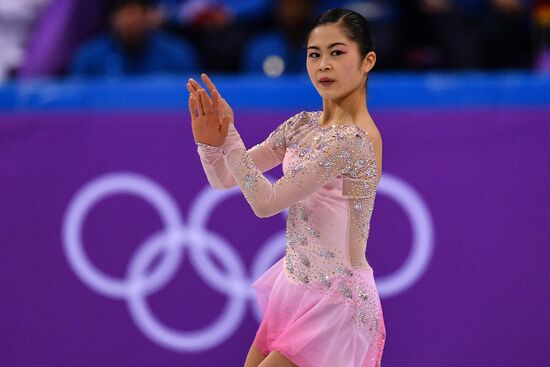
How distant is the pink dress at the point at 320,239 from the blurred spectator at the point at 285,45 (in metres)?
2.86

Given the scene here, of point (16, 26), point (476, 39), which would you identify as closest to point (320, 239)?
point (476, 39)

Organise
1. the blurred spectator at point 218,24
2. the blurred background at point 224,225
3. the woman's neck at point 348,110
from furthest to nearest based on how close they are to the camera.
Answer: the blurred spectator at point 218,24 < the blurred background at point 224,225 < the woman's neck at point 348,110

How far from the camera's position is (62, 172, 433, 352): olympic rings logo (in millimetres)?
5023

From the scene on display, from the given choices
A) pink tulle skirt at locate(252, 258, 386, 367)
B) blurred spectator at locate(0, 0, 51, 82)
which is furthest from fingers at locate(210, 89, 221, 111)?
blurred spectator at locate(0, 0, 51, 82)

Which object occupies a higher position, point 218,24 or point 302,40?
point 218,24

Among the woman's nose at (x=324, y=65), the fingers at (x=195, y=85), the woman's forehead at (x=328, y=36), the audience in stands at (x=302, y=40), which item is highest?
the audience in stands at (x=302, y=40)

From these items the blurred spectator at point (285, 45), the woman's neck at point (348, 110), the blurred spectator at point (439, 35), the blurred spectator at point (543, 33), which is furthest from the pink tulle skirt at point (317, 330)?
the blurred spectator at point (543, 33)

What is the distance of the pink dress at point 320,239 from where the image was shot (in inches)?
120

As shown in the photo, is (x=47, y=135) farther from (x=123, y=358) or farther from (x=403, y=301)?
(x=403, y=301)

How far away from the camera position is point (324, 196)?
318 cm

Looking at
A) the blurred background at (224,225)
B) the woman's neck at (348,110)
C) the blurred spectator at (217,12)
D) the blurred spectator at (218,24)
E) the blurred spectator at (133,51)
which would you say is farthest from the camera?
the blurred spectator at (217,12)

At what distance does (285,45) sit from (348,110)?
9.96 feet

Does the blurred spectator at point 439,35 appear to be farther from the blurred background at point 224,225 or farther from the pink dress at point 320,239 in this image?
the pink dress at point 320,239

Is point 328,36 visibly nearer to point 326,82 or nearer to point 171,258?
point 326,82
